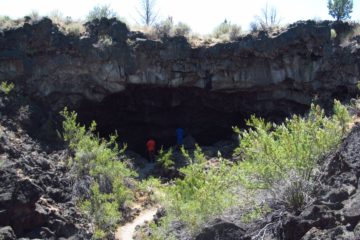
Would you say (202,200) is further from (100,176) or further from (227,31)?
(227,31)

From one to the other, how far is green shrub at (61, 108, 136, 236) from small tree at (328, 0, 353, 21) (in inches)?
471

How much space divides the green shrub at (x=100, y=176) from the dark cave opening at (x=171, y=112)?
268 centimetres

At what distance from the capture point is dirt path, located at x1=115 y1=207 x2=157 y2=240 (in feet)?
37.6

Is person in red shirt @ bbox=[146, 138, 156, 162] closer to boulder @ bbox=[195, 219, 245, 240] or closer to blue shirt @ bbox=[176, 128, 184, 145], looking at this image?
blue shirt @ bbox=[176, 128, 184, 145]

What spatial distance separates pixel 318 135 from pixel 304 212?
167 centimetres

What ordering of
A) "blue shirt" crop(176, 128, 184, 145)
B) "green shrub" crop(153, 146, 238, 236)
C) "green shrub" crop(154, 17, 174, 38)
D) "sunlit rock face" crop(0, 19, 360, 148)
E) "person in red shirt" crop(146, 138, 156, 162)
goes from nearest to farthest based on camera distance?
"green shrub" crop(153, 146, 238, 236), "sunlit rock face" crop(0, 19, 360, 148), "green shrub" crop(154, 17, 174, 38), "person in red shirt" crop(146, 138, 156, 162), "blue shirt" crop(176, 128, 184, 145)

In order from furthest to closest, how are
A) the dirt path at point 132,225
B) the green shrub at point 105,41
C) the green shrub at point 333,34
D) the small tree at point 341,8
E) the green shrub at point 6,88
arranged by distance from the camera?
1. the small tree at point 341,8
2. the green shrub at point 105,41
3. the green shrub at point 333,34
4. the green shrub at point 6,88
5. the dirt path at point 132,225

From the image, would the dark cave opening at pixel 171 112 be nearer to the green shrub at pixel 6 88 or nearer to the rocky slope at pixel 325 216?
the green shrub at pixel 6 88

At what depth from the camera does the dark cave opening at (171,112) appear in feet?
56.6

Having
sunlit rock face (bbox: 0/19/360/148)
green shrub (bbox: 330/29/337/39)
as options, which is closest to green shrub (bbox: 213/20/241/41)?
sunlit rock face (bbox: 0/19/360/148)

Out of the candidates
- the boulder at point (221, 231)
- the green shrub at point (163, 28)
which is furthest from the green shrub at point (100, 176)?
the green shrub at point (163, 28)

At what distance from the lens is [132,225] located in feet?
40.1

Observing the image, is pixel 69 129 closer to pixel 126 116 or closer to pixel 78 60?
pixel 78 60

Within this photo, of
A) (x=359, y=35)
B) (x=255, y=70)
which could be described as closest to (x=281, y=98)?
(x=255, y=70)
